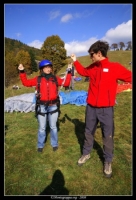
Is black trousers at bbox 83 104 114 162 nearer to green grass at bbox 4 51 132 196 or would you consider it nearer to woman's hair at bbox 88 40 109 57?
green grass at bbox 4 51 132 196

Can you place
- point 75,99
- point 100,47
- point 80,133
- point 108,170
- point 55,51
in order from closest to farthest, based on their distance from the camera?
1. point 100,47
2. point 108,170
3. point 80,133
4. point 75,99
5. point 55,51

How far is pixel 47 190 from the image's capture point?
4.04 meters

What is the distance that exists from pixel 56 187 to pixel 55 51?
5364 centimetres

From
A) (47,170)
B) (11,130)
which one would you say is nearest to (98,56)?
(47,170)

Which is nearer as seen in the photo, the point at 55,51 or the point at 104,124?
the point at 104,124

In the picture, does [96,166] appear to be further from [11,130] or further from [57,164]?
[11,130]

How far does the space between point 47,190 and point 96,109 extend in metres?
2.33

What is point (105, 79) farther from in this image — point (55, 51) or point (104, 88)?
point (55, 51)

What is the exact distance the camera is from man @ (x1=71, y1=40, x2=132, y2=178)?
149 inches

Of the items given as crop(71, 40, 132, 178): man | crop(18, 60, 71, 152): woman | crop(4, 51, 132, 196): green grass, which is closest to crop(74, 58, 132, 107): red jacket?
crop(71, 40, 132, 178): man

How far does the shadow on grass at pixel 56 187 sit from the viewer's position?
3.98 m

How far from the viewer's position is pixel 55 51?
178 ft

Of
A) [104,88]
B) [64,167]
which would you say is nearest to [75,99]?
[64,167]

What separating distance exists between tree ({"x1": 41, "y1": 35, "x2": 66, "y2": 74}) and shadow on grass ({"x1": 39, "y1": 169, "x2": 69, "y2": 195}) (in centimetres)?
4847
